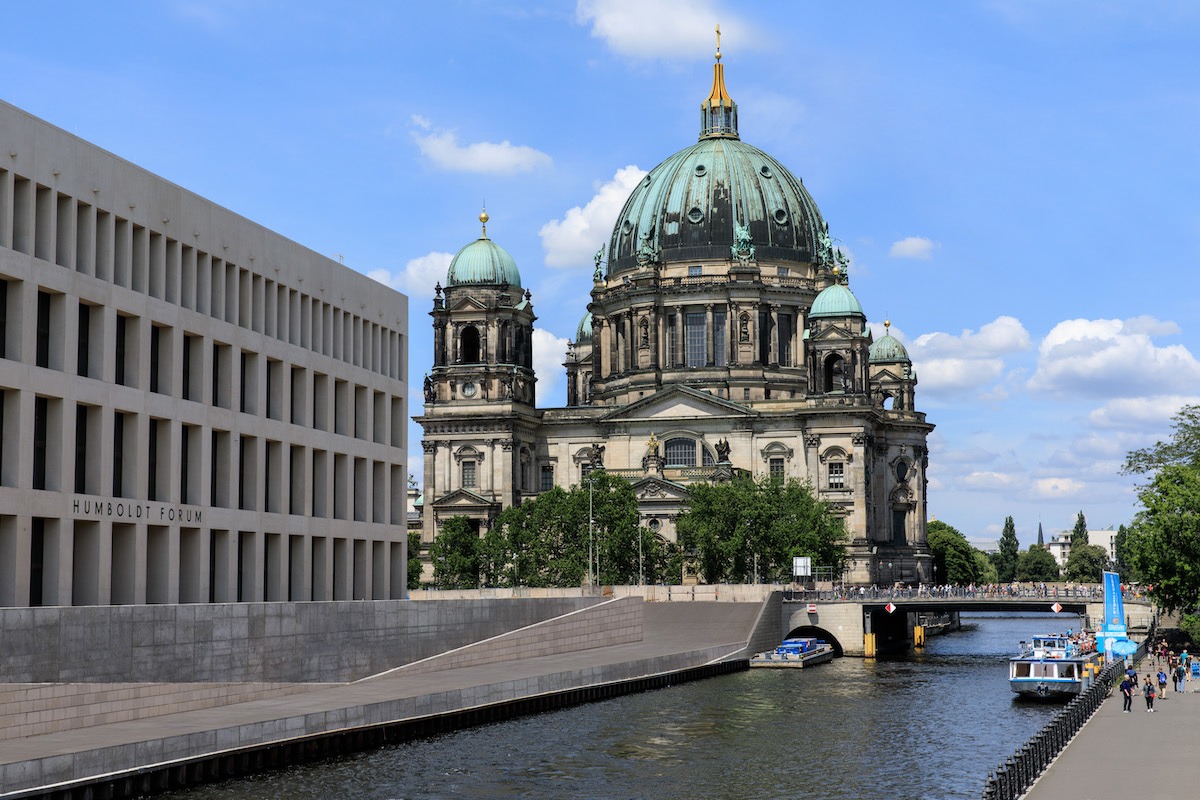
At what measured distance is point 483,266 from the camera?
159 metres

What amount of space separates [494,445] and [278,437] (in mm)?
86695

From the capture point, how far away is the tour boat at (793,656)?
105 meters

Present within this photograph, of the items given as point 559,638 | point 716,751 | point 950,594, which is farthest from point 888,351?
point 716,751

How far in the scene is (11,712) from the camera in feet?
146

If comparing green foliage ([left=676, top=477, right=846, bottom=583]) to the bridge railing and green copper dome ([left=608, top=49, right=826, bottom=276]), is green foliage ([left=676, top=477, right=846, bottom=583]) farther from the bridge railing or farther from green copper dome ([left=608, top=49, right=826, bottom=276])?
green copper dome ([left=608, top=49, right=826, bottom=276])

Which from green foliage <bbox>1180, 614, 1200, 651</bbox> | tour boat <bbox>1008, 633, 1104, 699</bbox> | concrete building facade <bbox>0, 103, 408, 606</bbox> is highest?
concrete building facade <bbox>0, 103, 408, 606</bbox>

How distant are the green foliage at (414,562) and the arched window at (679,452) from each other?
25009 millimetres

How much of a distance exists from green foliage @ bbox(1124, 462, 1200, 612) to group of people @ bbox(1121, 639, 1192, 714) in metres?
4.18

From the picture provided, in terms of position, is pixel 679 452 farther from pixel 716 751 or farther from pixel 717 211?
pixel 716 751

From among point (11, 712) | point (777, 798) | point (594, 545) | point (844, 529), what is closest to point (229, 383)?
point (11, 712)

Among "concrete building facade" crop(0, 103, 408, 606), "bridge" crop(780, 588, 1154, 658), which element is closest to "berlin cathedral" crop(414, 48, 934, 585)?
"bridge" crop(780, 588, 1154, 658)

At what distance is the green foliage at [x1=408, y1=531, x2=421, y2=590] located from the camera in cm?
14438

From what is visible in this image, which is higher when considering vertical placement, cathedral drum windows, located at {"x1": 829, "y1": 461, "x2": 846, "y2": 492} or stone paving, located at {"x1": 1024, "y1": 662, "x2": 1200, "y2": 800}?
cathedral drum windows, located at {"x1": 829, "y1": 461, "x2": 846, "y2": 492}

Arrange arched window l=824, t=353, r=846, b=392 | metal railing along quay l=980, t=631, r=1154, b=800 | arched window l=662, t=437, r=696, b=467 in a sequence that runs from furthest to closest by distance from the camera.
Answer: arched window l=662, t=437, r=696, b=467 → arched window l=824, t=353, r=846, b=392 → metal railing along quay l=980, t=631, r=1154, b=800
